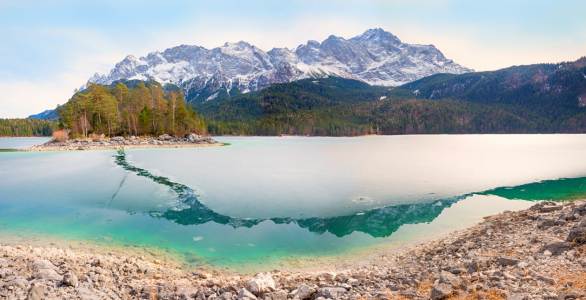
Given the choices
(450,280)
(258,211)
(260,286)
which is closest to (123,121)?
(258,211)

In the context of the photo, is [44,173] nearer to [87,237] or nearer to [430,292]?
[87,237]

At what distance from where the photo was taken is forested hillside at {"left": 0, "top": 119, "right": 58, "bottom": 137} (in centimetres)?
13025

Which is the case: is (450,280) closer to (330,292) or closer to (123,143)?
(330,292)

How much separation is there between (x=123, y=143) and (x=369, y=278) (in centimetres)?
6858

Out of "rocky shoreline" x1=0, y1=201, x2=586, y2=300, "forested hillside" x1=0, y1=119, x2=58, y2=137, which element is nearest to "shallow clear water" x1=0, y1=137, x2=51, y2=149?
"forested hillside" x1=0, y1=119, x2=58, y2=137

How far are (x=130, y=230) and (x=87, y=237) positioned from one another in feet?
4.30

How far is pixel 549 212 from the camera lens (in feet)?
29.8

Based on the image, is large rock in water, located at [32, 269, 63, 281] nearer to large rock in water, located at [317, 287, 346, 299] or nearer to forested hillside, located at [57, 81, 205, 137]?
large rock in water, located at [317, 287, 346, 299]

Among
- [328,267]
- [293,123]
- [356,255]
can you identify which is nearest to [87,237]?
[328,267]

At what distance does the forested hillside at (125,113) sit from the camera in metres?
60.2

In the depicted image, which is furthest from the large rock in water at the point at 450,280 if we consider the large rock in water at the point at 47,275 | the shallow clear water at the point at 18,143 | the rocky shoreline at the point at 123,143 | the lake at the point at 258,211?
the shallow clear water at the point at 18,143

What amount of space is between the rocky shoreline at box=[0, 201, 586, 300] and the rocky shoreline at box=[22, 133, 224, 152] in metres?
59.3

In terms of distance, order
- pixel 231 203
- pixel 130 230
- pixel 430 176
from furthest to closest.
A: pixel 430 176 < pixel 231 203 < pixel 130 230

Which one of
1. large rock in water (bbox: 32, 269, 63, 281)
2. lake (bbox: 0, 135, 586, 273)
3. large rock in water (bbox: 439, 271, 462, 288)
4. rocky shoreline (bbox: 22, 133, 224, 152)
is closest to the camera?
large rock in water (bbox: 439, 271, 462, 288)
